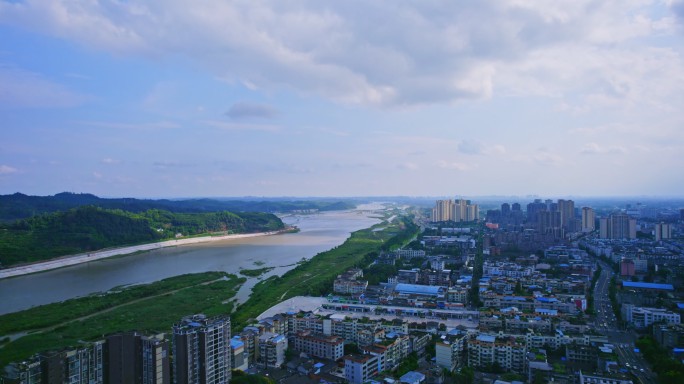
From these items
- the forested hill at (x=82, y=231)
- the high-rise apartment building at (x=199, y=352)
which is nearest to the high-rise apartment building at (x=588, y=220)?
the forested hill at (x=82, y=231)

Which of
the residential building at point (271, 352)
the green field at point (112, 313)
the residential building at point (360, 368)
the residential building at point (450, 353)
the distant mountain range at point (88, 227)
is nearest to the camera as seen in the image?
the residential building at point (360, 368)

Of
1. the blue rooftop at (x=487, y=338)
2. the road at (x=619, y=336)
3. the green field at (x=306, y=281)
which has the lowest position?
the road at (x=619, y=336)

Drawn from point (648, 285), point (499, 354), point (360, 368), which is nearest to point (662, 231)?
point (648, 285)

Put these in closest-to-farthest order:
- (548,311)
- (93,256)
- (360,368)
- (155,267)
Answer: (360,368), (548,311), (155,267), (93,256)

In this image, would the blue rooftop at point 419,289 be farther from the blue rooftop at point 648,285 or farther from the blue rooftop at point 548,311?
the blue rooftop at point 648,285

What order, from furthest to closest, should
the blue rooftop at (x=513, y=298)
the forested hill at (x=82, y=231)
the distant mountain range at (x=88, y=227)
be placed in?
the distant mountain range at (x=88, y=227) → the forested hill at (x=82, y=231) → the blue rooftop at (x=513, y=298)

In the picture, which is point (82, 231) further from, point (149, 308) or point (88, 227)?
point (149, 308)
